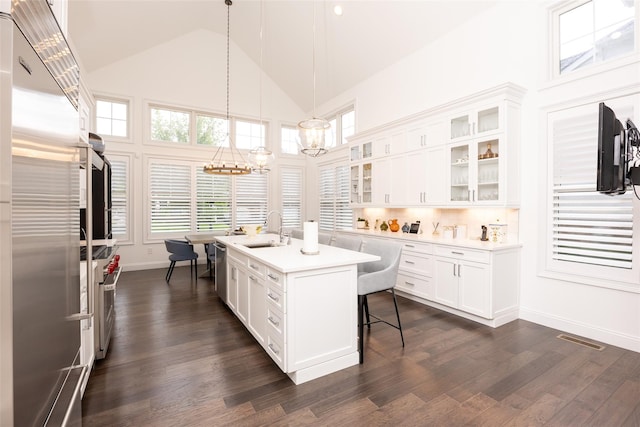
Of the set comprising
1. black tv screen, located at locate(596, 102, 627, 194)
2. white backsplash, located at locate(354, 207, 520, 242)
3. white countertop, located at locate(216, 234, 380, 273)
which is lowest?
white countertop, located at locate(216, 234, 380, 273)

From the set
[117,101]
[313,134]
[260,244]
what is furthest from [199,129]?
[313,134]

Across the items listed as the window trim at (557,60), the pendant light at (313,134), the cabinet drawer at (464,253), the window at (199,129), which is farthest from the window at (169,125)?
the window trim at (557,60)

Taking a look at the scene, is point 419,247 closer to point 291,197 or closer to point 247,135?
point 291,197

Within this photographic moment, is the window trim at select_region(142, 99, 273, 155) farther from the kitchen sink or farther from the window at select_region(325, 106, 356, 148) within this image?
the kitchen sink

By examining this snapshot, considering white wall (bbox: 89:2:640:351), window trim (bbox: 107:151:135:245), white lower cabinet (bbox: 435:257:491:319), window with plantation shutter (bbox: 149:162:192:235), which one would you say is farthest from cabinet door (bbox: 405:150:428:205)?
window trim (bbox: 107:151:135:245)

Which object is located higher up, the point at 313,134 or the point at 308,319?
the point at 313,134

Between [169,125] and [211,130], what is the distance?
91 centimetres

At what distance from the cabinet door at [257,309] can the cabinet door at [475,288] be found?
246 centimetres

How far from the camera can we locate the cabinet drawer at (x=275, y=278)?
242 centimetres

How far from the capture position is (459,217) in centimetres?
452

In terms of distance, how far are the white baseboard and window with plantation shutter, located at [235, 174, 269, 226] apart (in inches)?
233

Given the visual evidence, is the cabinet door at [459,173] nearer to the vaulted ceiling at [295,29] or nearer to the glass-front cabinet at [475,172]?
the glass-front cabinet at [475,172]

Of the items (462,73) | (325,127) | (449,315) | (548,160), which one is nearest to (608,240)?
→ (548,160)

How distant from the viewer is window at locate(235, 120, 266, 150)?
300 inches
